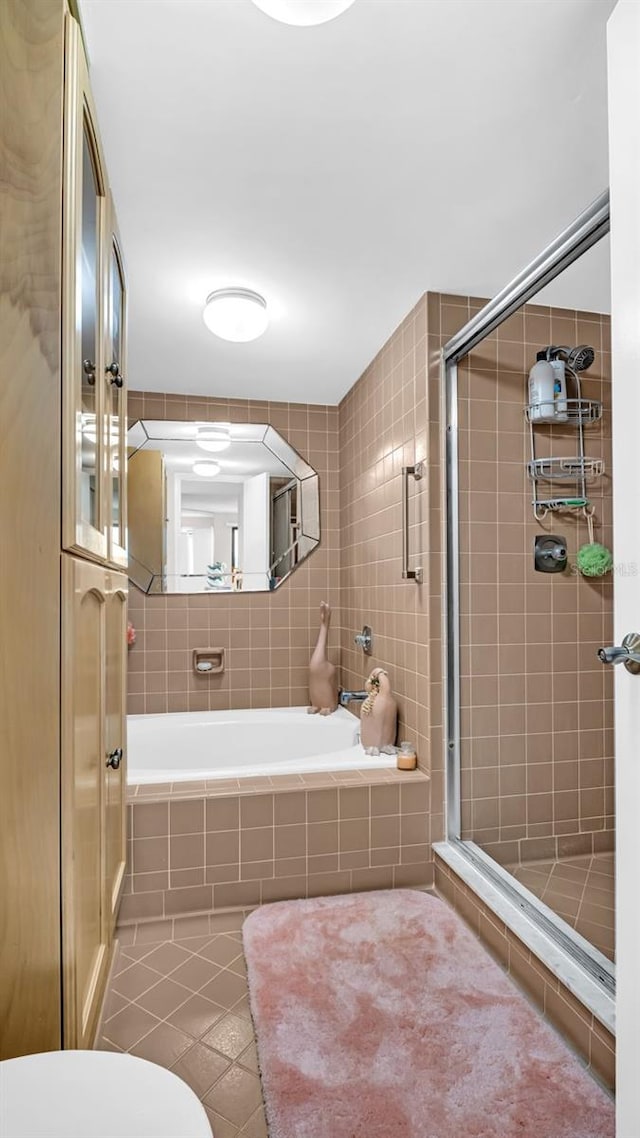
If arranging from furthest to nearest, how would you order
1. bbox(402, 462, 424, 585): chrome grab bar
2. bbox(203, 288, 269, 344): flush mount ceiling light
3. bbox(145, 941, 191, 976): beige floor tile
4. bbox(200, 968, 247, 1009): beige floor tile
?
bbox(402, 462, 424, 585): chrome grab bar
bbox(203, 288, 269, 344): flush mount ceiling light
bbox(145, 941, 191, 976): beige floor tile
bbox(200, 968, 247, 1009): beige floor tile

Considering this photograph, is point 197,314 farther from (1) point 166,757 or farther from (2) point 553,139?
(1) point 166,757

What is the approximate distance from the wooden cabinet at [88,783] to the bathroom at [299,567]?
1cm

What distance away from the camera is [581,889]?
2.00 metres

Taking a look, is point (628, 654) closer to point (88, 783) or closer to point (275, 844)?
point (88, 783)

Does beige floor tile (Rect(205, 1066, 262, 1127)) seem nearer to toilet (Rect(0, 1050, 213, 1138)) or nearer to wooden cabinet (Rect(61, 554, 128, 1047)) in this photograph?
wooden cabinet (Rect(61, 554, 128, 1047))

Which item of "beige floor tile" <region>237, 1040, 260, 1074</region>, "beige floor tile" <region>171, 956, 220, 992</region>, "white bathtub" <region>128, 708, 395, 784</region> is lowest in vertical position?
"beige floor tile" <region>171, 956, 220, 992</region>

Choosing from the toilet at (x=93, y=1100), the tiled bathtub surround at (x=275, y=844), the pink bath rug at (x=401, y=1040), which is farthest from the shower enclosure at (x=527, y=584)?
the toilet at (x=93, y=1100)

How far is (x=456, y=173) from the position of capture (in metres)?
1.69

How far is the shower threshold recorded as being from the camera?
1463 mm

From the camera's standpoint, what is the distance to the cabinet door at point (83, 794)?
933mm

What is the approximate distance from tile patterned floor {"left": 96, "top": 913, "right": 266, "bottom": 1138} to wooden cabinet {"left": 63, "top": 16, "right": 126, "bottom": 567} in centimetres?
126

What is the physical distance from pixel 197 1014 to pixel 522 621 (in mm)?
Result: 1678

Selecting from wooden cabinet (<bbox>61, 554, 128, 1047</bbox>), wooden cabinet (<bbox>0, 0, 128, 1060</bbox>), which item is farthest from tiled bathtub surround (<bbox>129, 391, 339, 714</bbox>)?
wooden cabinet (<bbox>0, 0, 128, 1060</bbox>)

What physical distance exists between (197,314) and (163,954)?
241cm
